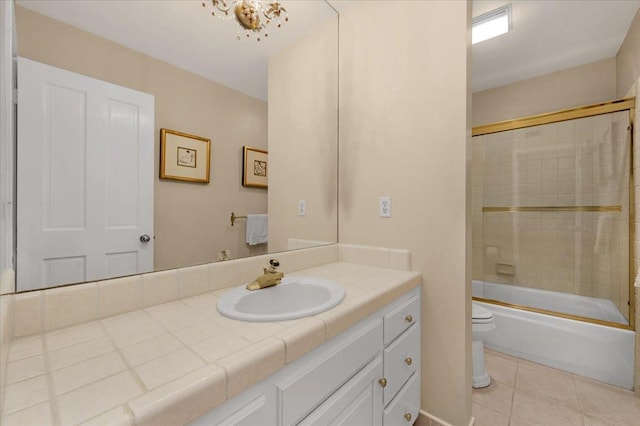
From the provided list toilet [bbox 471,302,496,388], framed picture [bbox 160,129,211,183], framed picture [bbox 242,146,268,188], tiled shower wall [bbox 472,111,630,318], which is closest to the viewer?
framed picture [bbox 160,129,211,183]

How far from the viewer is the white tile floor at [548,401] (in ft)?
4.86

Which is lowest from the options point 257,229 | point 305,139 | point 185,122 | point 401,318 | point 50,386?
point 401,318

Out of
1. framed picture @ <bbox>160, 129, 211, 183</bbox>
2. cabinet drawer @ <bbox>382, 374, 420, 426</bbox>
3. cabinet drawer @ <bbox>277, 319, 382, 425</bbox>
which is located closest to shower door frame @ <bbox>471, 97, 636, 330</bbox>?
cabinet drawer @ <bbox>382, 374, 420, 426</bbox>

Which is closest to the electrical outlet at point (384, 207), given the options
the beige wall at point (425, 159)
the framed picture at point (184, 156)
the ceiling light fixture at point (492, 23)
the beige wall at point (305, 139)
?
the beige wall at point (425, 159)

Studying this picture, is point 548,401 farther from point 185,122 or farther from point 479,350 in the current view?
point 185,122

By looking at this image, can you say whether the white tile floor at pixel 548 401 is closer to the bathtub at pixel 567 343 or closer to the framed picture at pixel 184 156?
the bathtub at pixel 567 343

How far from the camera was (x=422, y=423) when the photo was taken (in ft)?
4.56

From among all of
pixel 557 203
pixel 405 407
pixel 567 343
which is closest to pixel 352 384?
pixel 405 407

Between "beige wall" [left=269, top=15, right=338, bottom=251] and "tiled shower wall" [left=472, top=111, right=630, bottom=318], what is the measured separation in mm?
1835

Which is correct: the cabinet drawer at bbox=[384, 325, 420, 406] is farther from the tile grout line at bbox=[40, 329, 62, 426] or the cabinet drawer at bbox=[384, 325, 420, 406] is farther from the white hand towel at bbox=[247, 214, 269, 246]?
the tile grout line at bbox=[40, 329, 62, 426]

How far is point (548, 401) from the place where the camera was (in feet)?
5.34

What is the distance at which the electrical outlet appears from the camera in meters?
1.52

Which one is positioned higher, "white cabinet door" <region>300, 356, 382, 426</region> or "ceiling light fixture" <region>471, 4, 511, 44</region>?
"ceiling light fixture" <region>471, 4, 511, 44</region>

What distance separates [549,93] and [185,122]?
10.8 feet
